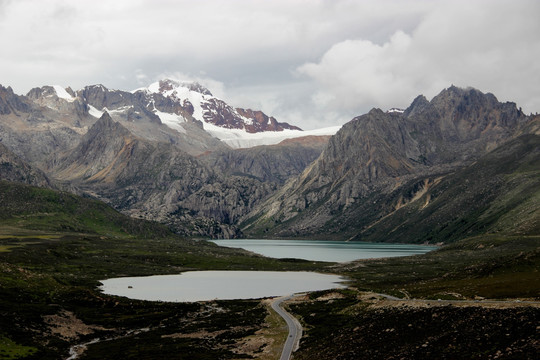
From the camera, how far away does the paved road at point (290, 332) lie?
7694 cm

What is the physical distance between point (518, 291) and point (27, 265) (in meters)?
165

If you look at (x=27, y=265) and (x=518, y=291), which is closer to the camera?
(x=518, y=291)

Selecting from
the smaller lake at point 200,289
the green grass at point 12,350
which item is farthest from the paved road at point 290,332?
the green grass at point 12,350

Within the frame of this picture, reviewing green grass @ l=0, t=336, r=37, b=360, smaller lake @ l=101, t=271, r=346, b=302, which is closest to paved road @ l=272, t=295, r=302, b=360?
smaller lake @ l=101, t=271, r=346, b=302

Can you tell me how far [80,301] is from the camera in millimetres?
129375

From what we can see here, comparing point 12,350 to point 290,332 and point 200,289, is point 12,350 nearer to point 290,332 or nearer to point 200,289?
point 290,332

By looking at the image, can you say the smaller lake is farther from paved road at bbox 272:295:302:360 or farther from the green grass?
the green grass

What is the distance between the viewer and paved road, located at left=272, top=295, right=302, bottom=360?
252 ft

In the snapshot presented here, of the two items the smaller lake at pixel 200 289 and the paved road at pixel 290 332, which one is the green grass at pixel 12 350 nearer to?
the paved road at pixel 290 332

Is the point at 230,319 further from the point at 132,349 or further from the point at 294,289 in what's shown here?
the point at 294,289

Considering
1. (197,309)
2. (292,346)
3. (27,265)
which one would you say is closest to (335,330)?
(292,346)

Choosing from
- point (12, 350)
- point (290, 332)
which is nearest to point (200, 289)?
point (290, 332)

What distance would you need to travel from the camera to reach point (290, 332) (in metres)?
93.3

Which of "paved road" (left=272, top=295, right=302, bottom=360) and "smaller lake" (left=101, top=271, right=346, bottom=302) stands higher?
"paved road" (left=272, top=295, right=302, bottom=360)
